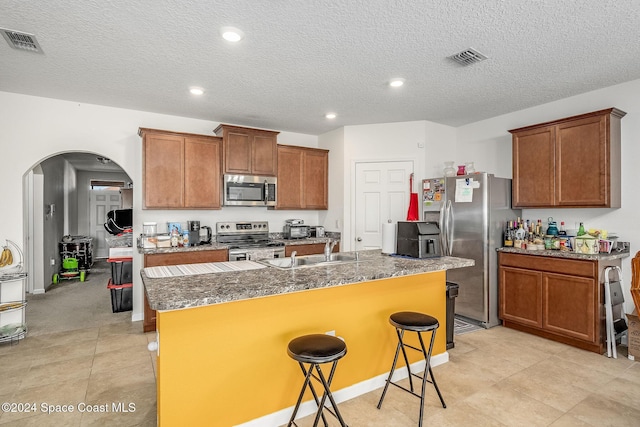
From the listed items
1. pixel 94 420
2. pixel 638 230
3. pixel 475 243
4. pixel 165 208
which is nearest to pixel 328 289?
pixel 94 420

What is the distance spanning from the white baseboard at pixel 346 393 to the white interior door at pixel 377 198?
2184mm

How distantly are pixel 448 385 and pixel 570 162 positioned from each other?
2.68 m

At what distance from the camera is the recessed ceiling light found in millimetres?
2361

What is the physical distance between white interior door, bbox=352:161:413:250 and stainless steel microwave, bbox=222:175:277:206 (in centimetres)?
129

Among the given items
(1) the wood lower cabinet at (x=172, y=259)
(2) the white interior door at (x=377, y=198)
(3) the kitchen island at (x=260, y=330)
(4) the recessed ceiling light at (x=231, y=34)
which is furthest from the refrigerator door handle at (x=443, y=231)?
(4) the recessed ceiling light at (x=231, y=34)

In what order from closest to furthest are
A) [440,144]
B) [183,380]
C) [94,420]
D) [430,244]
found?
1. [183,380]
2. [94,420]
3. [430,244]
4. [440,144]

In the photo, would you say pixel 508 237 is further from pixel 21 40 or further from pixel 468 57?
pixel 21 40

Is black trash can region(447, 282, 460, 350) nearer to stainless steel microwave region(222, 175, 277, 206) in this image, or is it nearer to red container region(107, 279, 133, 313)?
stainless steel microwave region(222, 175, 277, 206)

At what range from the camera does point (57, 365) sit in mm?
2967

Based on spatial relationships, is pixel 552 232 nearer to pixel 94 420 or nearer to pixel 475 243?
pixel 475 243

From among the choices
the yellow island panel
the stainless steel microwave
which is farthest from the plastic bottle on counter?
the yellow island panel

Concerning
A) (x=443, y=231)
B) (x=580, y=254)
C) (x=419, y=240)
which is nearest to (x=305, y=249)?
(x=443, y=231)

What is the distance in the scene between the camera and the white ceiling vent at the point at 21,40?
2.42 m

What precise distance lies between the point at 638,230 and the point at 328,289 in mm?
3276
